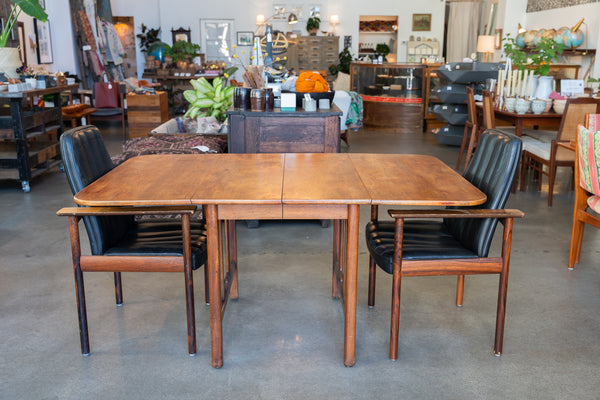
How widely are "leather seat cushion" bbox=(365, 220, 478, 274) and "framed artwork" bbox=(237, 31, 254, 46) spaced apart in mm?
13103

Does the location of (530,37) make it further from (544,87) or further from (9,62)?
(9,62)

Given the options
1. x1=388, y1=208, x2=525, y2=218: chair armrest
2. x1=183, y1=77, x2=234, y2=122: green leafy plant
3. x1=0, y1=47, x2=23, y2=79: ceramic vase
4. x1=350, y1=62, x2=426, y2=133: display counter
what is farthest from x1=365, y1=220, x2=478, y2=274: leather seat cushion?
x1=350, y1=62, x2=426, y2=133: display counter

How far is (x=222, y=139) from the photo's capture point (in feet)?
16.3

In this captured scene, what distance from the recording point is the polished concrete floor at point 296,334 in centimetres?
225

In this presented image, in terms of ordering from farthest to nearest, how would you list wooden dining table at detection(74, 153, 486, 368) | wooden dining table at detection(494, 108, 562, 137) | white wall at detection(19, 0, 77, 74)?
white wall at detection(19, 0, 77, 74) → wooden dining table at detection(494, 108, 562, 137) → wooden dining table at detection(74, 153, 486, 368)

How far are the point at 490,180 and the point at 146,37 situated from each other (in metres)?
13.5

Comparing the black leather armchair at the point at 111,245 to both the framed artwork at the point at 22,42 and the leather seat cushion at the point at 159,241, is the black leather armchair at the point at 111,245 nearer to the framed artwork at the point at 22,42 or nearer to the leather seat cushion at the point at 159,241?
the leather seat cushion at the point at 159,241

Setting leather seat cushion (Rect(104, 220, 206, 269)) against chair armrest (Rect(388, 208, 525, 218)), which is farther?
leather seat cushion (Rect(104, 220, 206, 269))

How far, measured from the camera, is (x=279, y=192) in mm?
2268

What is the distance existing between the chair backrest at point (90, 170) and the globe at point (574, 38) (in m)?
8.19

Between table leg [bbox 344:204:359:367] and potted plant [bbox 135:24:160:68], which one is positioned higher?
potted plant [bbox 135:24:160:68]

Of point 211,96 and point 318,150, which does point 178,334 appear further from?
point 211,96

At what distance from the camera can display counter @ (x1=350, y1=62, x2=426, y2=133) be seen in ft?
31.9

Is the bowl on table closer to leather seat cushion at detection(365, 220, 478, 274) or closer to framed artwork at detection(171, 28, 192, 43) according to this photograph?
leather seat cushion at detection(365, 220, 478, 274)
